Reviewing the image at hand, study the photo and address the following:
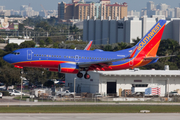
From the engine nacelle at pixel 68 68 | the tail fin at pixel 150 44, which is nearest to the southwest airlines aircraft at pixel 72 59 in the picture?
the engine nacelle at pixel 68 68

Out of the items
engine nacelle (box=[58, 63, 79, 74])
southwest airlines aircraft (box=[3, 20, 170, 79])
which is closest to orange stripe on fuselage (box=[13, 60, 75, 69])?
southwest airlines aircraft (box=[3, 20, 170, 79])

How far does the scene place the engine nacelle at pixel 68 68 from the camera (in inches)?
2678

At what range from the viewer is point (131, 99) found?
300 ft

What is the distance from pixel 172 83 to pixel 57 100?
38678mm

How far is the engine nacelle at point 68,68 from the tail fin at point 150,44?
46.8 feet

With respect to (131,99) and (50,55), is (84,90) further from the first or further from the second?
(50,55)

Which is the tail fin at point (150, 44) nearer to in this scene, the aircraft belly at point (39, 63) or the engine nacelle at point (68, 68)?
the engine nacelle at point (68, 68)

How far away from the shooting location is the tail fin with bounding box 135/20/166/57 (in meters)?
78.4

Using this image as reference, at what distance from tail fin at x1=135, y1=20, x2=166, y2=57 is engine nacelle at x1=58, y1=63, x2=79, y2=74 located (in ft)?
46.8

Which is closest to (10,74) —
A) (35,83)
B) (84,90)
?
(35,83)
